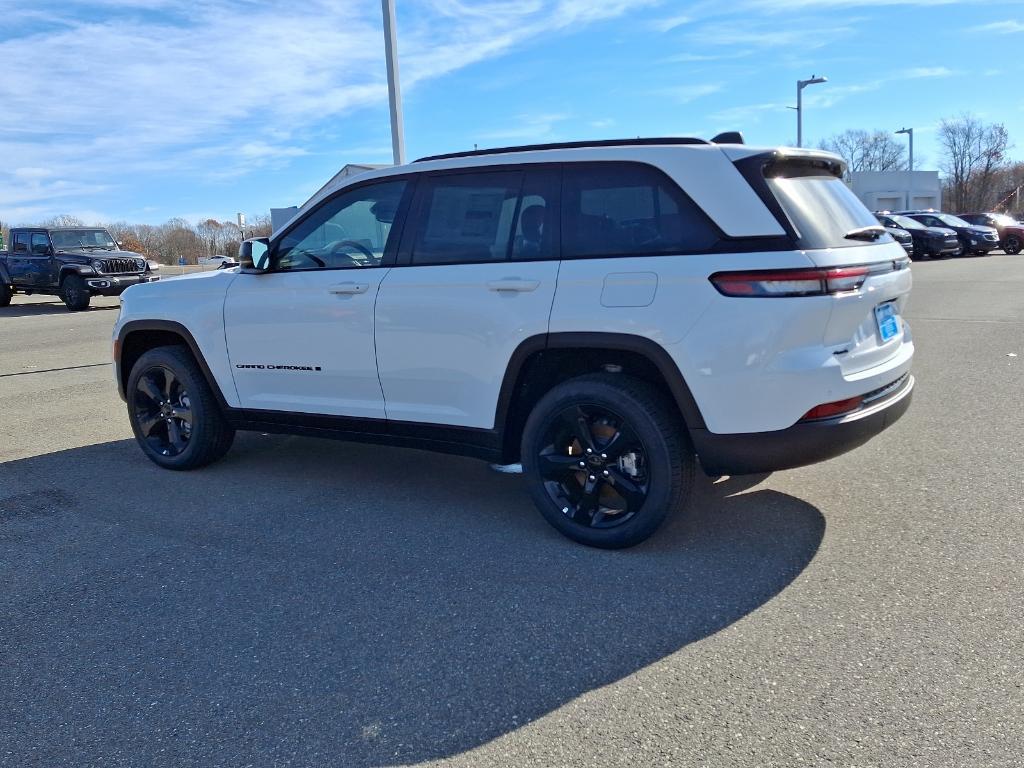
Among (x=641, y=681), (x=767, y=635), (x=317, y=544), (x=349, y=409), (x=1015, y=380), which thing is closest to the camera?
(x=641, y=681)

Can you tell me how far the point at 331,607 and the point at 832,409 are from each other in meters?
2.28

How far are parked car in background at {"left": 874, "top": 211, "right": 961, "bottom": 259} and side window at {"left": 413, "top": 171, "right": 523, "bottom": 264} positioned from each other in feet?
91.3

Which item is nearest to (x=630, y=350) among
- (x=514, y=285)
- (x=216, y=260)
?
(x=514, y=285)

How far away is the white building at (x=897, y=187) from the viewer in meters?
58.0

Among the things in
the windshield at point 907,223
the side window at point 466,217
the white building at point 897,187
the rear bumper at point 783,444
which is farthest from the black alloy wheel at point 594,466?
the white building at point 897,187

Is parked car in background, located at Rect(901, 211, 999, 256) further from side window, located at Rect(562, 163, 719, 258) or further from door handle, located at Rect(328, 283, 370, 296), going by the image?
door handle, located at Rect(328, 283, 370, 296)

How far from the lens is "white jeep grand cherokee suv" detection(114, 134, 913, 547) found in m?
3.61

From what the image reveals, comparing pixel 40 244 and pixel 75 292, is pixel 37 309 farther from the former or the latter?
pixel 75 292

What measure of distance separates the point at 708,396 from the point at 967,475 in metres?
2.30

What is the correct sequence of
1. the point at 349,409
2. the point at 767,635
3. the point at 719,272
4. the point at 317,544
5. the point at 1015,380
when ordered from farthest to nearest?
1. the point at 1015,380
2. the point at 349,409
3. the point at 317,544
4. the point at 719,272
5. the point at 767,635

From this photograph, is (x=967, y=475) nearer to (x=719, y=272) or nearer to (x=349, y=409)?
(x=719, y=272)

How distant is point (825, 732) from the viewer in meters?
2.63

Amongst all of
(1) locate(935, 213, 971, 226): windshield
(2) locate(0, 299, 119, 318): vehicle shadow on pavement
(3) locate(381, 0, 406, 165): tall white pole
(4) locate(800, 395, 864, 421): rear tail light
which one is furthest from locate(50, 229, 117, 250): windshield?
(1) locate(935, 213, 971, 226): windshield

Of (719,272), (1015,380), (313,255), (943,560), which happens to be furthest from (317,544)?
(1015,380)
